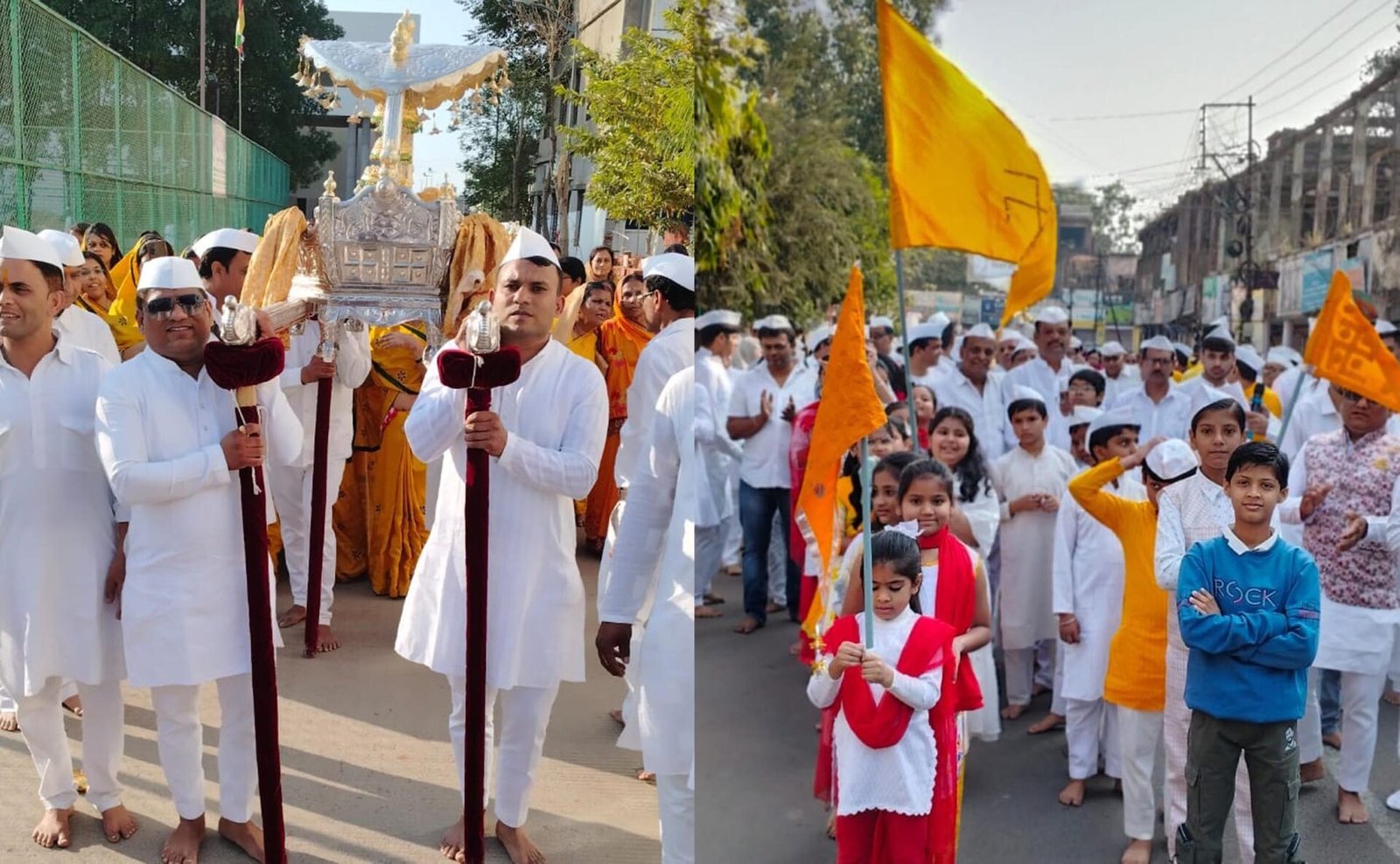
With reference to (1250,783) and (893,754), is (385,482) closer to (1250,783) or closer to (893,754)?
(893,754)

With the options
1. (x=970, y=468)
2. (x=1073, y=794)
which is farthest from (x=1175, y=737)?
(x=970, y=468)

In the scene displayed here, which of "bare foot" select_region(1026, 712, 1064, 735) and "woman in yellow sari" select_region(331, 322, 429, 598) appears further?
"bare foot" select_region(1026, 712, 1064, 735)

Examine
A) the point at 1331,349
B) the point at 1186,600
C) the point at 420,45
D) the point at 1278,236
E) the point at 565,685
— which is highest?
the point at 420,45

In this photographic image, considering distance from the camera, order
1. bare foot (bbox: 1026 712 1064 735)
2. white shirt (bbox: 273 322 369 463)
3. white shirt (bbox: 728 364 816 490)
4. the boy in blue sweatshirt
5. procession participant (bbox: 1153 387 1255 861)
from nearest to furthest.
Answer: the boy in blue sweatshirt, procession participant (bbox: 1153 387 1255 861), white shirt (bbox: 728 364 816 490), white shirt (bbox: 273 322 369 463), bare foot (bbox: 1026 712 1064 735)

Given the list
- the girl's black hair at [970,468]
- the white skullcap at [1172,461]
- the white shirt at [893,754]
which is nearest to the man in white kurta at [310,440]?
the white shirt at [893,754]

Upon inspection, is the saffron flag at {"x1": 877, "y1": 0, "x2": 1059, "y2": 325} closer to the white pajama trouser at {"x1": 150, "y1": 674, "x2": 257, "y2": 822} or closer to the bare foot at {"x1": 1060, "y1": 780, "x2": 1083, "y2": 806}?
the bare foot at {"x1": 1060, "y1": 780, "x2": 1083, "y2": 806}

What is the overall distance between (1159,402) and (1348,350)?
1.13 metres

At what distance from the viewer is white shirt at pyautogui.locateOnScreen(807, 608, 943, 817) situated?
229 centimetres

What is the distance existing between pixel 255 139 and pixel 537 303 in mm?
770

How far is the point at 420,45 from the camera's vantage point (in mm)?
2783

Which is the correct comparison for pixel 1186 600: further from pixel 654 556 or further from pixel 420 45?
pixel 420 45

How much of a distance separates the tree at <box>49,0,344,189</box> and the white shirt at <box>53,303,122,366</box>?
0.57 metres

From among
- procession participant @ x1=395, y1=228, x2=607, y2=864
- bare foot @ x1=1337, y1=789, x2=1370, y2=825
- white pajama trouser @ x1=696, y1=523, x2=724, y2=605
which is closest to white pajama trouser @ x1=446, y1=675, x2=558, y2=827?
procession participant @ x1=395, y1=228, x2=607, y2=864

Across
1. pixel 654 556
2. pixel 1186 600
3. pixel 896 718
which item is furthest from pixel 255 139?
pixel 1186 600
